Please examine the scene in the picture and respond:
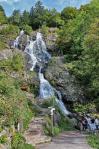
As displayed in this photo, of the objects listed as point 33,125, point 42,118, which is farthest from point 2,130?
point 42,118

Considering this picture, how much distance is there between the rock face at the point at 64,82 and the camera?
4594 centimetres

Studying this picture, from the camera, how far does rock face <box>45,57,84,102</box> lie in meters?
45.9

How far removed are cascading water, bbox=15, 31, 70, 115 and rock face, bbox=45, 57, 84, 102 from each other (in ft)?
2.02

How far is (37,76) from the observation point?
46.8m

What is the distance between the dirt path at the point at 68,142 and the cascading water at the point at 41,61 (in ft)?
27.0

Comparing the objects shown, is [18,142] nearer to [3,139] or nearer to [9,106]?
[9,106]

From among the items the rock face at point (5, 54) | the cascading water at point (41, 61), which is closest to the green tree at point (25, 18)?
the cascading water at point (41, 61)

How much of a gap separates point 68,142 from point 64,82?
15.4 m

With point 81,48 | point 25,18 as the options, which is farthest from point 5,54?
point 25,18

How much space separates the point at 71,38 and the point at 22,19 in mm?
10872

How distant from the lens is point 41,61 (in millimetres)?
50062

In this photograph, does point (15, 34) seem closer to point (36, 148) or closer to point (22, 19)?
point (22, 19)

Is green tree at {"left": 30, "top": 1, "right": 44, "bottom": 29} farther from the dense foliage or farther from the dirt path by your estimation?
the dirt path

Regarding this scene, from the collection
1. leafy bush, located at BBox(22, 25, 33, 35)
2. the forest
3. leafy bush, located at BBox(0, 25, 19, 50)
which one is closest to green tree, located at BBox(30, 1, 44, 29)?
the forest
